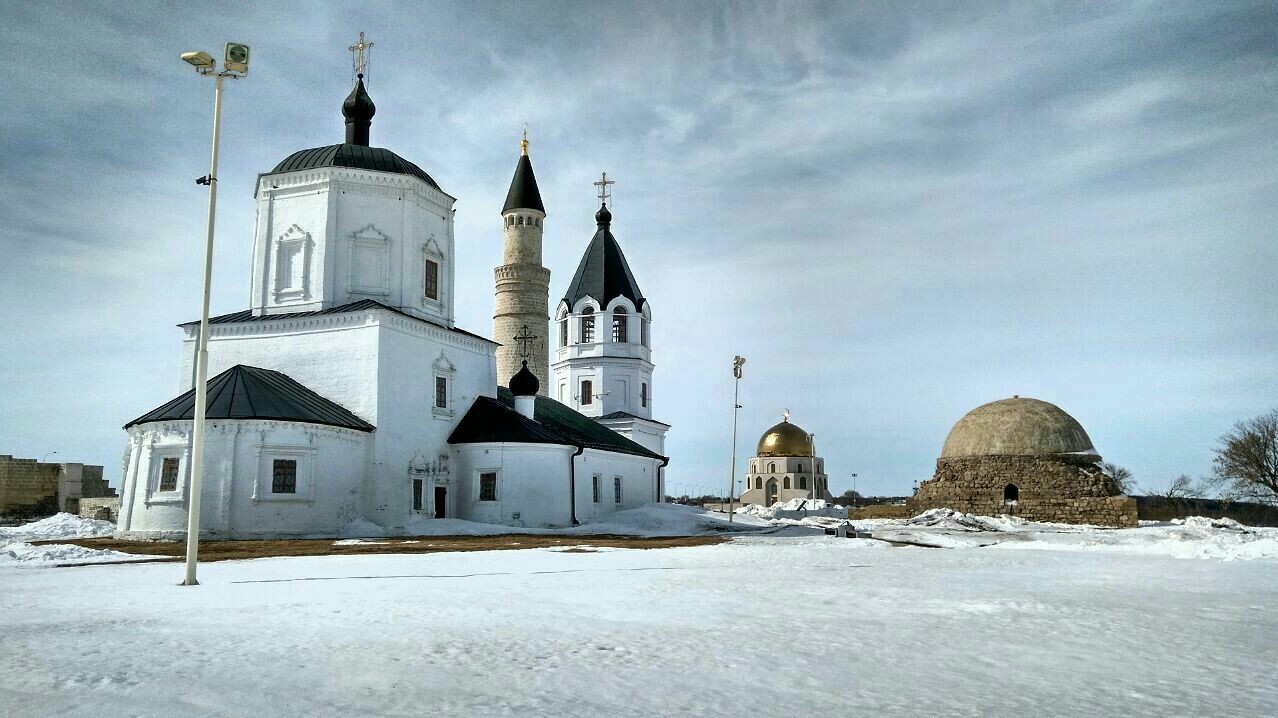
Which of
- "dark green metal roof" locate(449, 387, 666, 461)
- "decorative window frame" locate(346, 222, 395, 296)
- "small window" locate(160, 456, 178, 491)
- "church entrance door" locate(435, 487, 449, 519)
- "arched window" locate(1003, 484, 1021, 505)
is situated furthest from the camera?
"arched window" locate(1003, 484, 1021, 505)

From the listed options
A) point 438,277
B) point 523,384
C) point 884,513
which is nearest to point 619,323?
point 523,384

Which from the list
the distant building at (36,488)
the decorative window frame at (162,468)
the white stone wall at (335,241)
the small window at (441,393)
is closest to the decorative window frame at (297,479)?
the decorative window frame at (162,468)

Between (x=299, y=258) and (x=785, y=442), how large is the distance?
131ft

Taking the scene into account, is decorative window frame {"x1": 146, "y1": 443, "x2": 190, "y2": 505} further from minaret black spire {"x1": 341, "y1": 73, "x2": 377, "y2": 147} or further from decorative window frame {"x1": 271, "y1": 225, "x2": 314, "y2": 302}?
minaret black spire {"x1": 341, "y1": 73, "x2": 377, "y2": 147}

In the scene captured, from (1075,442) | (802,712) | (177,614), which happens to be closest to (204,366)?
(177,614)

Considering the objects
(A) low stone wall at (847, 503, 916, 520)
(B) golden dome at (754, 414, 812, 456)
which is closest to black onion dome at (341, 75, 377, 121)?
(A) low stone wall at (847, 503, 916, 520)

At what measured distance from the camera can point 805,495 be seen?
58125mm

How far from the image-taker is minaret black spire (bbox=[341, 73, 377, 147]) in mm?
28281

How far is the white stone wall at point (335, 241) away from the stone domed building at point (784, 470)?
36.9m

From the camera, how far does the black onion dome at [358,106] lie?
28281 millimetres

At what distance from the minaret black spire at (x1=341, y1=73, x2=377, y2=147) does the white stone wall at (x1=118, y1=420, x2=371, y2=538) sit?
10.6 metres

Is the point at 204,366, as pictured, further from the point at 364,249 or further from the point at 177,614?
the point at 364,249

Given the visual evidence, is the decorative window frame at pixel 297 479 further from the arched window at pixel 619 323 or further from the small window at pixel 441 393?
the arched window at pixel 619 323

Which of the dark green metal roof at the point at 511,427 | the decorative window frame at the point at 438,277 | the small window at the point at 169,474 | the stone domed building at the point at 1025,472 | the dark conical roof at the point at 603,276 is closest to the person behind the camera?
the small window at the point at 169,474
